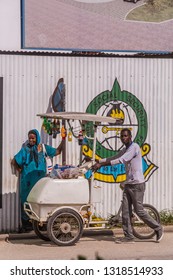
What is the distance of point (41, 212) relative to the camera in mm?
16938

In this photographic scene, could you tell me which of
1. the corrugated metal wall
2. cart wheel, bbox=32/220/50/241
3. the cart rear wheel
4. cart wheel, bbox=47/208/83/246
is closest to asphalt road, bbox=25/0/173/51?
the corrugated metal wall

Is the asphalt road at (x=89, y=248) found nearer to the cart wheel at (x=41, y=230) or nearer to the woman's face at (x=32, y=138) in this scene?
the cart wheel at (x=41, y=230)

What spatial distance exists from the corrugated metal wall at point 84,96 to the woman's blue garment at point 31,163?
0.84 feet

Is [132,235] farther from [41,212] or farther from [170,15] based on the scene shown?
[170,15]

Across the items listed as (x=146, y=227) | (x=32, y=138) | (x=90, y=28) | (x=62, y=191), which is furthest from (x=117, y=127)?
(x=90, y=28)

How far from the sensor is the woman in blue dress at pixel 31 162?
1839cm

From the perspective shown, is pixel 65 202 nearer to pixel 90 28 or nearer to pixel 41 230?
pixel 41 230

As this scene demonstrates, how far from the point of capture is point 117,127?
63.3 ft

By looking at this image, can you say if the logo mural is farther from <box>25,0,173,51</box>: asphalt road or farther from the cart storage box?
<box>25,0,173,51</box>: asphalt road

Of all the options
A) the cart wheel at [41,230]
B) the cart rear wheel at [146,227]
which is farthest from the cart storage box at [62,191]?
the cart rear wheel at [146,227]

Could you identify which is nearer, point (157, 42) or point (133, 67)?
point (133, 67)

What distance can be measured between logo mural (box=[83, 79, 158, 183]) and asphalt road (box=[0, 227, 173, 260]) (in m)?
1.33

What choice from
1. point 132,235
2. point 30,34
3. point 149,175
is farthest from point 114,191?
point 30,34

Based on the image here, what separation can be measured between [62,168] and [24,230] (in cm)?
197
